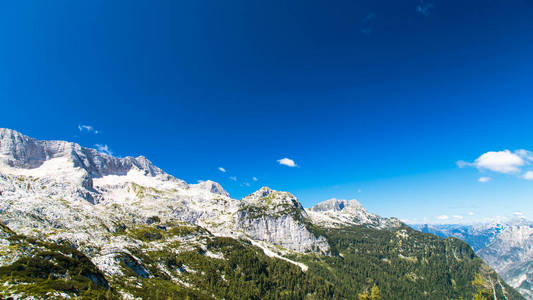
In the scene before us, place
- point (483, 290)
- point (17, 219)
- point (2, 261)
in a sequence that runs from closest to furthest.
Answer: point (2, 261) < point (483, 290) < point (17, 219)

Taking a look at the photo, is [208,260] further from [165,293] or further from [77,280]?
[77,280]

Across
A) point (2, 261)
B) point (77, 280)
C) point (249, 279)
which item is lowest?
point (249, 279)

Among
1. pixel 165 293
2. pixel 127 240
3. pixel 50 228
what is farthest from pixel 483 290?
pixel 50 228

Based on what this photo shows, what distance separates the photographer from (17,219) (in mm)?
175375

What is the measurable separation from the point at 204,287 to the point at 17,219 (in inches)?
5984

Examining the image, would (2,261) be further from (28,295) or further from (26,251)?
(28,295)

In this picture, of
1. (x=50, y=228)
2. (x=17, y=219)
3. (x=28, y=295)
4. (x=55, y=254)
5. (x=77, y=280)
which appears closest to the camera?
(x=28, y=295)

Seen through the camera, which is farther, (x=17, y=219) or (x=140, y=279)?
(x=17, y=219)

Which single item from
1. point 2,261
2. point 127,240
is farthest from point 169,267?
point 2,261

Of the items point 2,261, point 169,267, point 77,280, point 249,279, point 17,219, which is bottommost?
point 249,279

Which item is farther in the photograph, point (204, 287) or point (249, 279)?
point (249, 279)

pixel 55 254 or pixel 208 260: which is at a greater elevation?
pixel 55 254

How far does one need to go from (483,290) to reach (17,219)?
281879mm

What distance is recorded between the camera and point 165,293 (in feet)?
372
